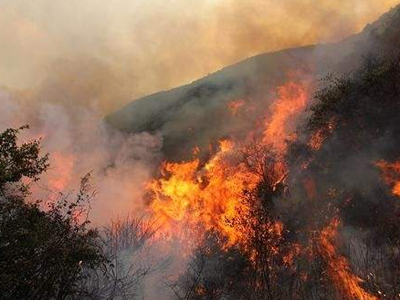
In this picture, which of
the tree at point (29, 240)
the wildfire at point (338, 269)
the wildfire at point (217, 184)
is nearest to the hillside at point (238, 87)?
the wildfire at point (217, 184)

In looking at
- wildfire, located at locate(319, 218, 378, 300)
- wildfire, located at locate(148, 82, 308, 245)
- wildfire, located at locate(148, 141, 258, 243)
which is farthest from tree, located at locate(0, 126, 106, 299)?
wildfire, located at locate(148, 141, 258, 243)

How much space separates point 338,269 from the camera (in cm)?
3222

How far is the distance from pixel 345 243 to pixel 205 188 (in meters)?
16.6

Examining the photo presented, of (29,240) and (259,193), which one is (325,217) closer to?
(259,193)

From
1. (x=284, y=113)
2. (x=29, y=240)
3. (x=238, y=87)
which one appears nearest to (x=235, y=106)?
(x=238, y=87)

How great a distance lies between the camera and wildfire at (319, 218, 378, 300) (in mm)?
30078

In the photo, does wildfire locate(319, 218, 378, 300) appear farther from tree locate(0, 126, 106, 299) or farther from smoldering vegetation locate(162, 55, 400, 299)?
tree locate(0, 126, 106, 299)

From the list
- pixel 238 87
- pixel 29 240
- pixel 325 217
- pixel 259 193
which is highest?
pixel 238 87

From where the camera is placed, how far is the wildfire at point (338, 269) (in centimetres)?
3008

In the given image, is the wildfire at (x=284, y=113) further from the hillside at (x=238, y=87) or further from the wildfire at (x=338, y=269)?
the wildfire at (x=338, y=269)

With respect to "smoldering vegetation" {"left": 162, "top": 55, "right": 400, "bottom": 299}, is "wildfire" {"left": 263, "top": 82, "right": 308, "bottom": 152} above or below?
above

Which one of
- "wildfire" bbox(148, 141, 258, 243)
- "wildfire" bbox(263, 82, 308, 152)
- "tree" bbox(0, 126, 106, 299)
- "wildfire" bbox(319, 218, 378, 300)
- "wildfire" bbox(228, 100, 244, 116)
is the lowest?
"tree" bbox(0, 126, 106, 299)

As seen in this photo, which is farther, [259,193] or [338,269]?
[259,193]

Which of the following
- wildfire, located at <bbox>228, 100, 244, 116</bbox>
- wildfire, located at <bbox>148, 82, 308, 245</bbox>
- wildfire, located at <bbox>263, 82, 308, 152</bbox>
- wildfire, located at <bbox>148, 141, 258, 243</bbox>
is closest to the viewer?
wildfire, located at <bbox>148, 82, 308, 245</bbox>
